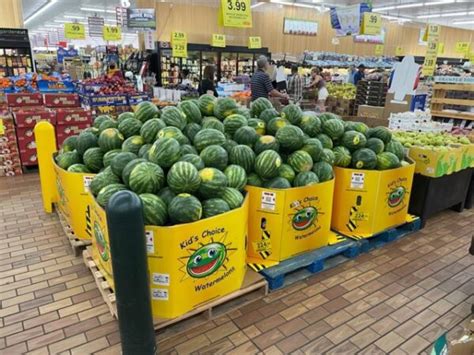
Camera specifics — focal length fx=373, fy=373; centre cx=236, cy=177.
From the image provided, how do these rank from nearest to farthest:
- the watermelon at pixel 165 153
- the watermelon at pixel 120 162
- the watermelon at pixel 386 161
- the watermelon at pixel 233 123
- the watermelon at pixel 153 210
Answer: the watermelon at pixel 153 210
the watermelon at pixel 165 153
the watermelon at pixel 120 162
the watermelon at pixel 233 123
the watermelon at pixel 386 161

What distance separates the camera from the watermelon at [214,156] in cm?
256

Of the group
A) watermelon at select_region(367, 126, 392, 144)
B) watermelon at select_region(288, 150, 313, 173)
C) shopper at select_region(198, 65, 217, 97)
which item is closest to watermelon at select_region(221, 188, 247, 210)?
watermelon at select_region(288, 150, 313, 173)

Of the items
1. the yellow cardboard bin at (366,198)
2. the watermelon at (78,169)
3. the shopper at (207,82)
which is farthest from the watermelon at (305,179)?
the shopper at (207,82)

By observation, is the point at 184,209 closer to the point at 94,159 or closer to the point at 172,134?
the point at 172,134

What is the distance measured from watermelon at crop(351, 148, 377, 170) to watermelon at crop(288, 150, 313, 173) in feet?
1.98

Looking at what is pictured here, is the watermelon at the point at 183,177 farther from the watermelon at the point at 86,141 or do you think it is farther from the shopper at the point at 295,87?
the shopper at the point at 295,87

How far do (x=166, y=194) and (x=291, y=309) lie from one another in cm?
121

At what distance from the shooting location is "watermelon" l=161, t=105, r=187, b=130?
2.93 meters

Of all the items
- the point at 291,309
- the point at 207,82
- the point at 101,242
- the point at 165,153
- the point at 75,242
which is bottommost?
the point at 291,309

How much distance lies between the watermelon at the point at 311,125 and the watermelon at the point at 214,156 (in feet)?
3.26

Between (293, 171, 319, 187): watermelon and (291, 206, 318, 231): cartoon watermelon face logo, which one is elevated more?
(293, 171, 319, 187): watermelon

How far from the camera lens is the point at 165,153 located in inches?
94.2

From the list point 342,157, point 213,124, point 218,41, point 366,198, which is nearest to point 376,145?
point 342,157

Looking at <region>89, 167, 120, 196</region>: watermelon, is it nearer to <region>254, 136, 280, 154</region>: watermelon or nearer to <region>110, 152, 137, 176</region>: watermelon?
<region>110, 152, 137, 176</region>: watermelon
